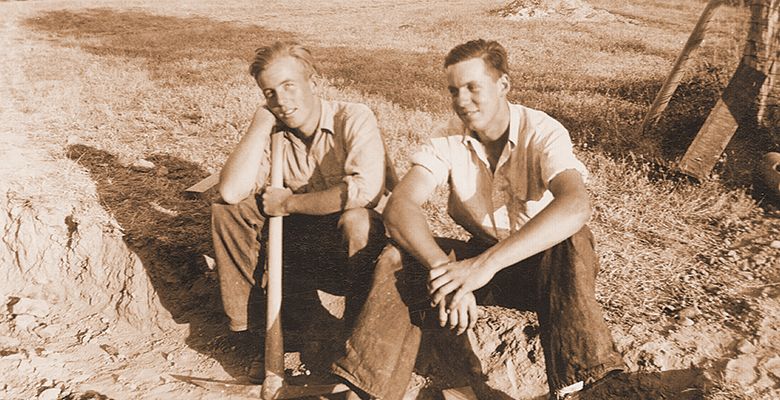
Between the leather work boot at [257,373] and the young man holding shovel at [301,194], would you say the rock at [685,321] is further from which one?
the leather work boot at [257,373]

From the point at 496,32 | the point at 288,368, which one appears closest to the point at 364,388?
the point at 288,368

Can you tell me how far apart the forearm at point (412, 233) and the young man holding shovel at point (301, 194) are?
1.01ft

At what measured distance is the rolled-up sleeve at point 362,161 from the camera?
3.09m

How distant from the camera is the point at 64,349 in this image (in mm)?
3936

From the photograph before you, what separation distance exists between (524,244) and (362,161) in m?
Result: 1.11

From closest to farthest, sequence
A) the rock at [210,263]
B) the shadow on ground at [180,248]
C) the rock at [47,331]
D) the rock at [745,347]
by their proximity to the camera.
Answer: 1. the rock at [745,347]
2. the shadow on ground at [180,248]
3. the rock at [47,331]
4. the rock at [210,263]

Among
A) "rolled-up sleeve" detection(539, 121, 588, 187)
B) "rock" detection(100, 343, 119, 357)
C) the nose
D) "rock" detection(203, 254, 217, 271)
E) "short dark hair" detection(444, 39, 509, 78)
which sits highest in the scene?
"short dark hair" detection(444, 39, 509, 78)

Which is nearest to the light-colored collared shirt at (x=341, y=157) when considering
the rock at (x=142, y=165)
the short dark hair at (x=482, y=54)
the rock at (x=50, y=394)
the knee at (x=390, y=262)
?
the knee at (x=390, y=262)

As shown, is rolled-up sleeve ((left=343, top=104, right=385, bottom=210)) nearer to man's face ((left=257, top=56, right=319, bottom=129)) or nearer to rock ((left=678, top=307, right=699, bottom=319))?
man's face ((left=257, top=56, right=319, bottom=129))

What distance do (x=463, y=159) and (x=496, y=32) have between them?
38.8 ft

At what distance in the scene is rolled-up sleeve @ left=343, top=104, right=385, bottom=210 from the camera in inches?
122

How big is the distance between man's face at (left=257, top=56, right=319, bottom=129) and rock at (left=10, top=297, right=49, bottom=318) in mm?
2554

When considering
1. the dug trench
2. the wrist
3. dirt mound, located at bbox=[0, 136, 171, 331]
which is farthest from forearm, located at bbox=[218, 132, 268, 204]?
dirt mound, located at bbox=[0, 136, 171, 331]

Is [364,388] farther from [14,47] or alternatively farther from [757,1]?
[14,47]
